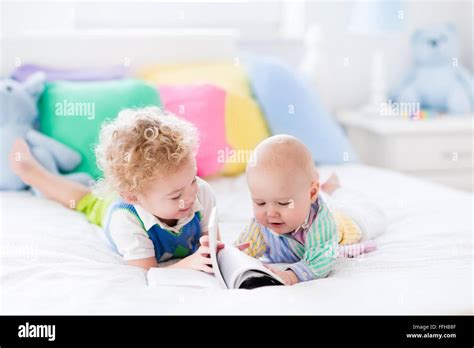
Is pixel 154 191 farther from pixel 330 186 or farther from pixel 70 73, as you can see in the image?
pixel 70 73

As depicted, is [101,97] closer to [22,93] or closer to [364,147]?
[22,93]

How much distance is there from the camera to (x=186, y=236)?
1473 mm

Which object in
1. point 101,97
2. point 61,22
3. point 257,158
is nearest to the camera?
point 257,158

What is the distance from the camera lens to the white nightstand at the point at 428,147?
2.88 metres

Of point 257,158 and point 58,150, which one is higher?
point 257,158

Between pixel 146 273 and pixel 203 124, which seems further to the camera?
pixel 203 124

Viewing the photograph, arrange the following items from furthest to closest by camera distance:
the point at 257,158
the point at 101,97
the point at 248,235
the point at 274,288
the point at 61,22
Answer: the point at 61,22 < the point at 101,97 < the point at 248,235 < the point at 257,158 < the point at 274,288

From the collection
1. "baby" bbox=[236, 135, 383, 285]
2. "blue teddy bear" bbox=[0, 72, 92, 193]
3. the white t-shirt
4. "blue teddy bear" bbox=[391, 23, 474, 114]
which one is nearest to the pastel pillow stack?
"blue teddy bear" bbox=[0, 72, 92, 193]

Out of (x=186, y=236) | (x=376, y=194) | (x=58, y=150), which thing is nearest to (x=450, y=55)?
(x=376, y=194)

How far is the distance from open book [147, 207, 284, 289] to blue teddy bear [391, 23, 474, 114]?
215cm

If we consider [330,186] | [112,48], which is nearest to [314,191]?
[330,186]

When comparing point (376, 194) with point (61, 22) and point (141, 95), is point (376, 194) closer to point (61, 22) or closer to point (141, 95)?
point (141, 95)

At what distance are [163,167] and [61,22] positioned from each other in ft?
6.12

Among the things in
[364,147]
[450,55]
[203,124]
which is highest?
[450,55]
